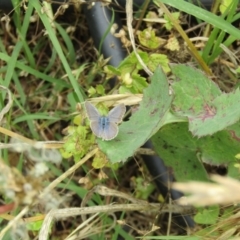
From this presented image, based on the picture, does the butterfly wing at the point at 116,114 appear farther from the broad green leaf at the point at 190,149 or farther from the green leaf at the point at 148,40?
the green leaf at the point at 148,40

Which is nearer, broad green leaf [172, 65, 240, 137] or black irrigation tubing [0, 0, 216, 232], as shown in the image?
broad green leaf [172, 65, 240, 137]

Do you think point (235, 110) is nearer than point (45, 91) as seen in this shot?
Yes

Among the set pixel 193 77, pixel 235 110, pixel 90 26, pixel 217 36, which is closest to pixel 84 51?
pixel 90 26

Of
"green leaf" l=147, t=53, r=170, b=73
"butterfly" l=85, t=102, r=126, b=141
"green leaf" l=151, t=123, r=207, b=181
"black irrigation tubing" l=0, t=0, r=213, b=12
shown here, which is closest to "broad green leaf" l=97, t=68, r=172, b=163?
"butterfly" l=85, t=102, r=126, b=141

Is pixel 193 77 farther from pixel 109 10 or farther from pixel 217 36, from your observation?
pixel 109 10

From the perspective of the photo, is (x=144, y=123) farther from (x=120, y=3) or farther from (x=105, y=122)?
(x=120, y=3)

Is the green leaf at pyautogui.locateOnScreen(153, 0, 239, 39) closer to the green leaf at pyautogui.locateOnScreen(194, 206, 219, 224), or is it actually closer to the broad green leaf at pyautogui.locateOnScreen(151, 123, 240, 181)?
the broad green leaf at pyautogui.locateOnScreen(151, 123, 240, 181)
